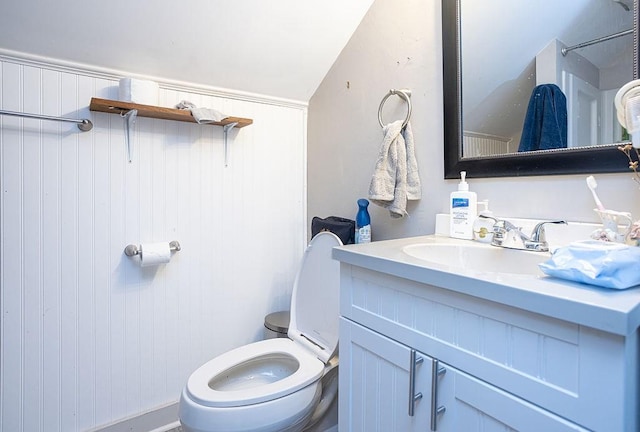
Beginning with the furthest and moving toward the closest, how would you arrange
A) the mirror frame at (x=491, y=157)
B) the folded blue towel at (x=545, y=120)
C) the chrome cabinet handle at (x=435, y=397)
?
1. the folded blue towel at (x=545, y=120)
2. the mirror frame at (x=491, y=157)
3. the chrome cabinet handle at (x=435, y=397)

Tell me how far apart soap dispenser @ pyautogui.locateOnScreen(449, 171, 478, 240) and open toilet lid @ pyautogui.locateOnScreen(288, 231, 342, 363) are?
16.7 inches

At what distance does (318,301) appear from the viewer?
4.80 feet

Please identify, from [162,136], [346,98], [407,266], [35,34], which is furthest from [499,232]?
[35,34]

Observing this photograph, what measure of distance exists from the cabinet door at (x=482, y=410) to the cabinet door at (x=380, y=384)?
40 millimetres

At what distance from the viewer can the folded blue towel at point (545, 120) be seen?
1010 mm

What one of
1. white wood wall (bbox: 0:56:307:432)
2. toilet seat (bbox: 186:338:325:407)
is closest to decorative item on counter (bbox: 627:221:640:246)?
toilet seat (bbox: 186:338:325:407)

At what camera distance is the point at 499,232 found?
1029 mm

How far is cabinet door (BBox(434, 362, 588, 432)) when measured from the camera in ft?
1.94

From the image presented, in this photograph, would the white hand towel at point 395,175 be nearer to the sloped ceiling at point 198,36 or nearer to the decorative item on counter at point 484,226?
the decorative item on counter at point 484,226

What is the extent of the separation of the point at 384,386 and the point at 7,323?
1410 mm

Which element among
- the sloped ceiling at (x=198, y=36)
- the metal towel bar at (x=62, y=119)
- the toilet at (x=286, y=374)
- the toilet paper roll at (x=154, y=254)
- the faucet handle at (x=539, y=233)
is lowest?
the toilet at (x=286, y=374)

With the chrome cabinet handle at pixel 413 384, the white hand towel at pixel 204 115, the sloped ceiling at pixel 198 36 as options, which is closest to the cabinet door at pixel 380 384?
the chrome cabinet handle at pixel 413 384

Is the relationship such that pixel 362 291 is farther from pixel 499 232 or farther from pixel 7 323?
pixel 7 323

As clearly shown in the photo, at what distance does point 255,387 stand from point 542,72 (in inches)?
56.5
